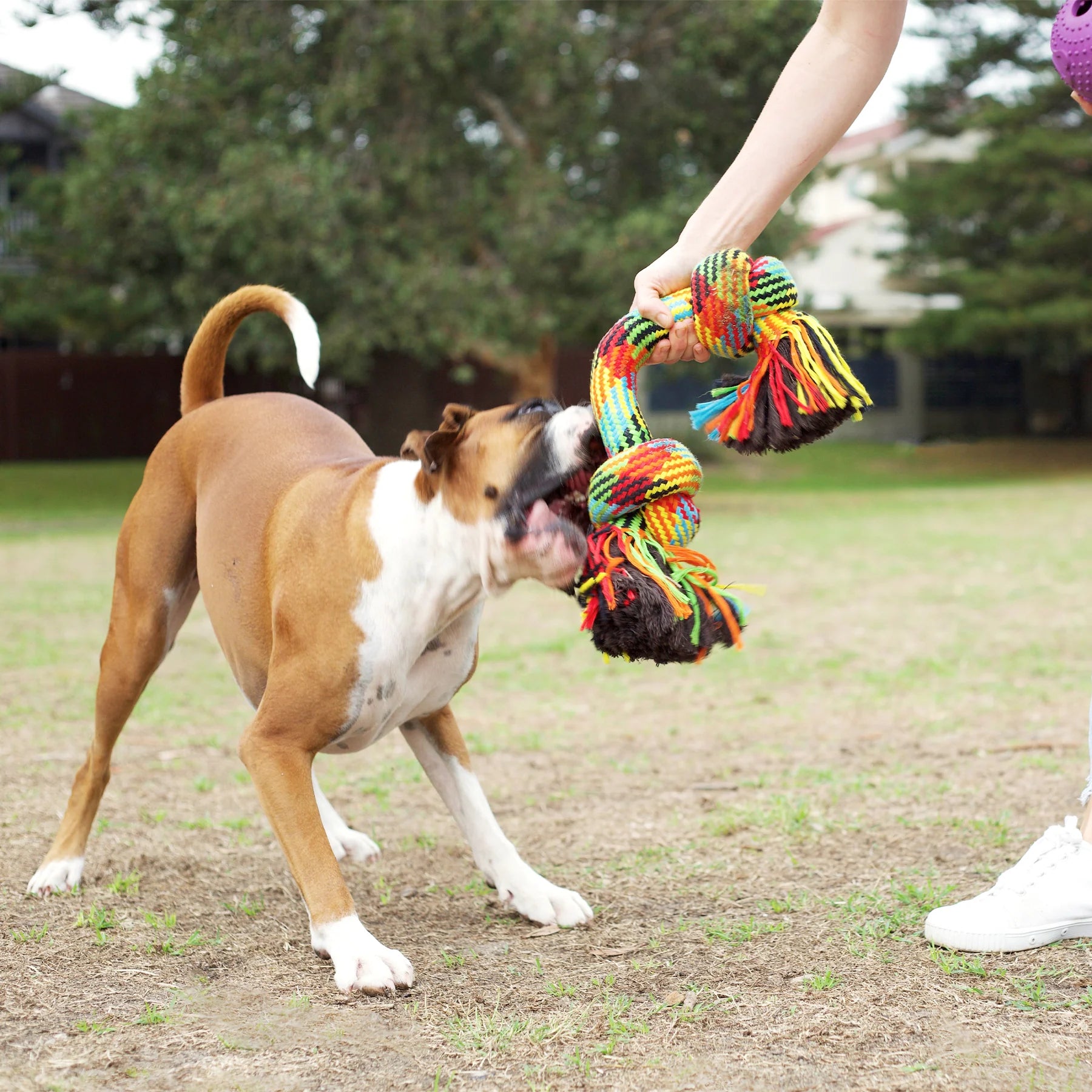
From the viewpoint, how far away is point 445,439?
9.13ft

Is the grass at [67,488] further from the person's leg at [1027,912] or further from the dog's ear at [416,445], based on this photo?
the person's leg at [1027,912]

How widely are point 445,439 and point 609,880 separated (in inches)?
56.9

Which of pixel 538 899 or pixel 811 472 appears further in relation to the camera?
pixel 811 472

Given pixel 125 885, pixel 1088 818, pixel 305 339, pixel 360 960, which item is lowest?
pixel 125 885

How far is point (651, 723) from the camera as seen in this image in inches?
221

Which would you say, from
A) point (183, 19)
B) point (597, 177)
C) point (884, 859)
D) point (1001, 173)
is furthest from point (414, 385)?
point (884, 859)

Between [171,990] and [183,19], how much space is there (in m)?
15.2

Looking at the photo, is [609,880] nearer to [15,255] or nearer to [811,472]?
[15,255]

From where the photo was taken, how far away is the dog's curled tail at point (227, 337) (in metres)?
3.83

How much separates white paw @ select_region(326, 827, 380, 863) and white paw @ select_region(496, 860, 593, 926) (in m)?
0.61

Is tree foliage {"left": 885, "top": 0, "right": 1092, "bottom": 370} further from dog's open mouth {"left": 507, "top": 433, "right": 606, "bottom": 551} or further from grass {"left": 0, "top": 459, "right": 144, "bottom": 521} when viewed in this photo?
dog's open mouth {"left": 507, "top": 433, "right": 606, "bottom": 551}

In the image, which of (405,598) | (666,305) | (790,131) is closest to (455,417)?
(405,598)

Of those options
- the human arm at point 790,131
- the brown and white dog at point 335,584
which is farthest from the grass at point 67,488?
the human arm at point 790,131

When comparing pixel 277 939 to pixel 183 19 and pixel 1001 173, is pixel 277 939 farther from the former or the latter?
pixel 1001 173
